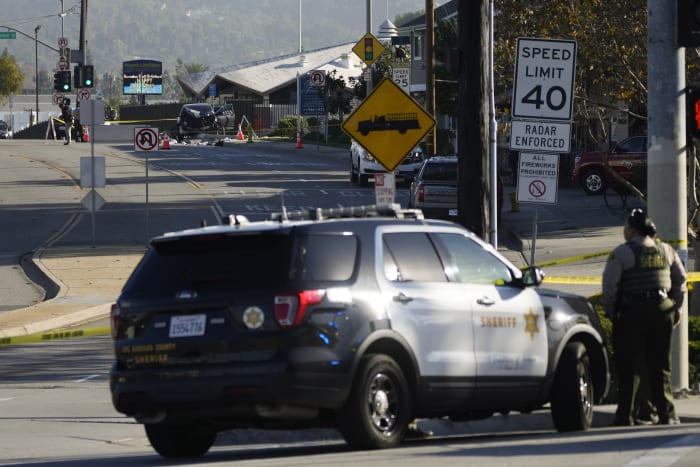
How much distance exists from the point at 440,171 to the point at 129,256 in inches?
314

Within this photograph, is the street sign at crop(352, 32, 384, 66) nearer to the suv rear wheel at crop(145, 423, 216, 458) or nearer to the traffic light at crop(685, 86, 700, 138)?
the traffic light at crop(685, 86, 700, 138)

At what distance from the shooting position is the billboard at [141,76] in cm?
14700

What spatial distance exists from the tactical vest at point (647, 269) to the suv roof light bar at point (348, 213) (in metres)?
1.94

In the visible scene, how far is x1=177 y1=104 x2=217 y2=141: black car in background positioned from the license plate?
236ft

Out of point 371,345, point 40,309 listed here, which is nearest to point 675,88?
point 371,345

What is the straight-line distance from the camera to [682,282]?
11.7 metres

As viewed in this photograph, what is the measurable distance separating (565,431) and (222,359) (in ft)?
11.1

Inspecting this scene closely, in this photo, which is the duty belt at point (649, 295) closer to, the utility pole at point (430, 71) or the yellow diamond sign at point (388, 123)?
the yellow diamond sign at point (388, 123)

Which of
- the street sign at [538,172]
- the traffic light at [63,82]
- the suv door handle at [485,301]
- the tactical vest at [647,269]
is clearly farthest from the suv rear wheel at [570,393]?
the traffic light at [63,82]

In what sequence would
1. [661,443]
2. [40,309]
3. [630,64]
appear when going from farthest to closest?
[40,309], [630,64], [661,443]

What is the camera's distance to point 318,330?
945cm

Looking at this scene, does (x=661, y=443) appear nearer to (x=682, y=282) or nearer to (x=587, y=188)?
(x=682, y=282)

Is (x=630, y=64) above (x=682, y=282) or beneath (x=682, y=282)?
above

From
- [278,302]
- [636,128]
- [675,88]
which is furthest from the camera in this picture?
[636,128]
